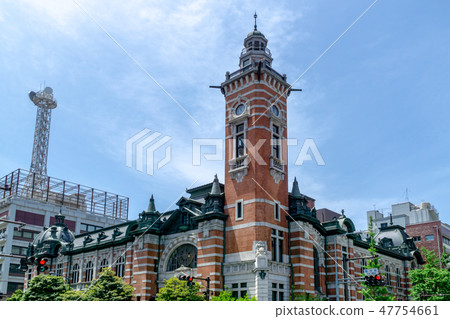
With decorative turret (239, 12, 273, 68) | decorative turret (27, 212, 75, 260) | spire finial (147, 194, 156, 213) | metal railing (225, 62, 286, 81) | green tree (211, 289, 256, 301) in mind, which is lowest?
green tree (211, 289, 256, 301)

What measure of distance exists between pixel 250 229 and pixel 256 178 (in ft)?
14.6

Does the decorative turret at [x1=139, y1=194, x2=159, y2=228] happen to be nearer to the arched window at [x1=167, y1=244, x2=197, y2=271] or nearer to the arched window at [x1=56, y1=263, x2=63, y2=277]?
the arched window at [x1=167, y1=244, x2=197, y2=271]

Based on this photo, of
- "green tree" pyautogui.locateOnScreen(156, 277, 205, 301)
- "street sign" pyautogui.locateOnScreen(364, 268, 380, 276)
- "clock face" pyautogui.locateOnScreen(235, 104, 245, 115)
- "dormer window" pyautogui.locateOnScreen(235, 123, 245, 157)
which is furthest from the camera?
"clock face" pyautogui.locateOnScreen(235, 104, 245, 115)

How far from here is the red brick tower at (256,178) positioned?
126ft

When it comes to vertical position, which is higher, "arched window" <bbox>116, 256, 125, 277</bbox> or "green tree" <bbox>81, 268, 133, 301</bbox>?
"arched window" <bbox>116, 256, 125, 277</bbox>

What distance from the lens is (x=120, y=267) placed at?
4947 centimetres

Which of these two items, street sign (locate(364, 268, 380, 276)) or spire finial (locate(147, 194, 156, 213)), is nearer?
street sign (locate(364, 268, 380, 276))

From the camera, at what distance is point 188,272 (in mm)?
42125

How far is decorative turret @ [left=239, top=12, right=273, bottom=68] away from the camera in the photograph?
46469mm

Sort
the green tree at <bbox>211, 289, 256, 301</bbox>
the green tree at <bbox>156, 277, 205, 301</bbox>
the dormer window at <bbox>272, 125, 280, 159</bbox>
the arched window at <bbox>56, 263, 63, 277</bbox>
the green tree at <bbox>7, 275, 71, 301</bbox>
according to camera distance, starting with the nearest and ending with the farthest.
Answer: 1. the green tree at <bbox>211, 289, 256, 301</bbox>
2. the green tree at <bbox>156, 277, 205, 301</bbox>
3. the green tree at <bbox>7, 275, 71, 301</bbox>
4. the dormer window at <bbox>272, 125, 280, 159</bbox>
5. the arched window at <bbox>56, 263, 63, 277</bbox>

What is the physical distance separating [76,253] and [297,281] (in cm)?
2937

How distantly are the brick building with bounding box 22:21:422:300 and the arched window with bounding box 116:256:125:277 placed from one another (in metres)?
0.10

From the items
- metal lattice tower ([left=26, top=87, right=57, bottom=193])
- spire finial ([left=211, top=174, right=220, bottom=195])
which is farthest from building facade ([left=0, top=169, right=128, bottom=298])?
spire finial ([left=211, top=174, right=220, bottom=195])
